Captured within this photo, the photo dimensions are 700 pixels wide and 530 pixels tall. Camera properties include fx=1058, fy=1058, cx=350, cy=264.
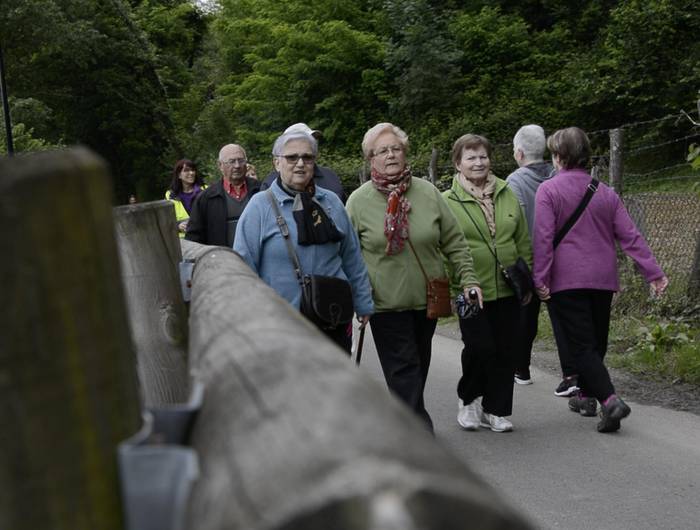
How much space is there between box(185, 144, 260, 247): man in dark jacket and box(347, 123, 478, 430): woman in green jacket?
2087 mm

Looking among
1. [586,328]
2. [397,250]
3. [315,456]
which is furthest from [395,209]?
[315,456]

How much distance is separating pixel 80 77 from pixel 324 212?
40222mm

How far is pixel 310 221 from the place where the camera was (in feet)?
17.0

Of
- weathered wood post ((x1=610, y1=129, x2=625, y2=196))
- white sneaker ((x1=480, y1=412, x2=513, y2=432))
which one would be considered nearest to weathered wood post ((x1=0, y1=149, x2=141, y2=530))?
white sneaker ((x1=480, y1=412, x2=513, y2=432))

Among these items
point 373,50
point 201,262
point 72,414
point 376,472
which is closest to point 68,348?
point 72,414

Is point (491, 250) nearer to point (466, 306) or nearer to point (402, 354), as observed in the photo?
point (466, 306)

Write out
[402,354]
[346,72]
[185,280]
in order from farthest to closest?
[346,72], [402,354], [185,280]

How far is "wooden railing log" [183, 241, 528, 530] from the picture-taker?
2.91ft

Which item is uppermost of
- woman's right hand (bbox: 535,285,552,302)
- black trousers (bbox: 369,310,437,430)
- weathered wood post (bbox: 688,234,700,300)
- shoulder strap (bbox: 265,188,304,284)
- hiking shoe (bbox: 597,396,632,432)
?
shoulder strap (bbox: 265,188,304,284)

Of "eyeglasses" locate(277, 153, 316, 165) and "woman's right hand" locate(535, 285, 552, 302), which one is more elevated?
"eyeglasses" locate(277, 153, 316, 165)

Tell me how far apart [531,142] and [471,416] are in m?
2.07

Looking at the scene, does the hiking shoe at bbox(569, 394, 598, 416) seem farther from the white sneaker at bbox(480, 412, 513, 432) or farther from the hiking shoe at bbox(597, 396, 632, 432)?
the white sneaker at bbox(480, 412, 513, 432)

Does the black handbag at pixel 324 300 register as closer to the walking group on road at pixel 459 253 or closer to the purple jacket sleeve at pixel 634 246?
the walking group on road at pixel 459 253

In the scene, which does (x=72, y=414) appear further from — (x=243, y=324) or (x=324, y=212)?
(x=324, y=212)
